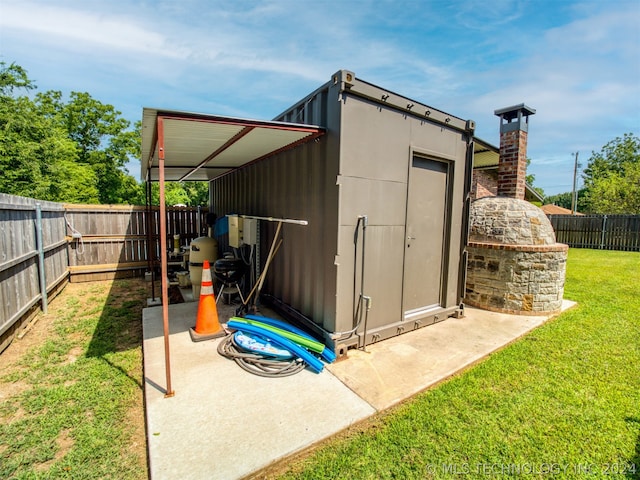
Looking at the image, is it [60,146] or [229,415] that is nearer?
[229,415]

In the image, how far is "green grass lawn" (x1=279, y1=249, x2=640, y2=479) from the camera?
1.92 metres

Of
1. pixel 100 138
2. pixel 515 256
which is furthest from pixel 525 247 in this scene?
pixel 100 138

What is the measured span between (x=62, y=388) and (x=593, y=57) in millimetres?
9122

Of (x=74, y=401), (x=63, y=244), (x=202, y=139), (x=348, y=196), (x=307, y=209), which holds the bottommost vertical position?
(x=74, y=401)

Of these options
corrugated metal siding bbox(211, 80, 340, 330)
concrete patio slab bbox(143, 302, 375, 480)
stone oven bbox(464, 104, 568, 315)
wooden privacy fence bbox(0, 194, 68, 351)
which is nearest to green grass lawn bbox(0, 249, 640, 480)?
concrete patio slab bbox(143, 302, 375, 480)

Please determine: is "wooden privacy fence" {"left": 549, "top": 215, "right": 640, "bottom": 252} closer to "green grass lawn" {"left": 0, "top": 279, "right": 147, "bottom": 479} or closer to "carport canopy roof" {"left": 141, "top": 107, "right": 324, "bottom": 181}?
"carport canopy roof" {"left": 141, "top": 107, "right": 324, "bottom": 181}

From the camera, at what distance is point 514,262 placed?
4922mm

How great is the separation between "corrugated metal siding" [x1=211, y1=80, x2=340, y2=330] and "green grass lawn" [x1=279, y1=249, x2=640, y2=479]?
1372mm

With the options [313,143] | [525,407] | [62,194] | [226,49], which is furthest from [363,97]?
[62,194]

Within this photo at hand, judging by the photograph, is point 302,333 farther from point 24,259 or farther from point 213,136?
point 24,259

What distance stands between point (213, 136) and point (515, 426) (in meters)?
3.88

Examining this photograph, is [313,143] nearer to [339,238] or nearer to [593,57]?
[339,238]

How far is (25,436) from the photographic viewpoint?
2.17m

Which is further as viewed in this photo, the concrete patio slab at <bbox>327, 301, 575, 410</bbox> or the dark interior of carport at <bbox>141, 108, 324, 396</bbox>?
the concrete patio slab at <bbox>327, 301, 575, 410</bbox>
